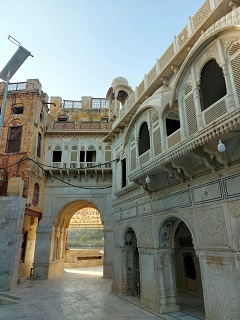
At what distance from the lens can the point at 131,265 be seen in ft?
37.3

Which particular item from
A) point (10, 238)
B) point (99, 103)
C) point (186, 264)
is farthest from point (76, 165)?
point (186, 264)

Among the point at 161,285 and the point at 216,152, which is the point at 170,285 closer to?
the point at 161,285

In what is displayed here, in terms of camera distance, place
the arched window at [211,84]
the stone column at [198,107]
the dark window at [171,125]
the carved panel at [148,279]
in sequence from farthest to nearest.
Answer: the dark window at [171,125] → the carved panel at [148,279] → the stone column at [198,107] → the arched window at [211,84]

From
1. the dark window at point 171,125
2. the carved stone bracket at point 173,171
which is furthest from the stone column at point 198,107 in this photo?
the dark window at point 171,125

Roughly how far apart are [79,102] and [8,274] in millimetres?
16662

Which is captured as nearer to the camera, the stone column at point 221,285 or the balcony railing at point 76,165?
the stone column at point 221,285

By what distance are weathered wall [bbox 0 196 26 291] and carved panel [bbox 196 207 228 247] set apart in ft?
32.4

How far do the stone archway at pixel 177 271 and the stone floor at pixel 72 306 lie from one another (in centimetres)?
66

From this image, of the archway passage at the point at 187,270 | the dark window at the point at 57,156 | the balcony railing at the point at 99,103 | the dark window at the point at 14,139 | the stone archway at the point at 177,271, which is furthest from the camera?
the balcony railing at the point at 99,103

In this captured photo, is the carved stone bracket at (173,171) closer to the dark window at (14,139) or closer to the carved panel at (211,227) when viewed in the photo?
the carved panel at (211,227)

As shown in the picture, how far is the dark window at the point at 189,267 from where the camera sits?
11.2 meters

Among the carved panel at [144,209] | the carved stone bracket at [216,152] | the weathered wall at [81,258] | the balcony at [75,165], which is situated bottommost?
the weathered wall at [81,258]

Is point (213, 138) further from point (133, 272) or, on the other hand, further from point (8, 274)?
point (8, 274)

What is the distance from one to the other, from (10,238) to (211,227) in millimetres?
10493
